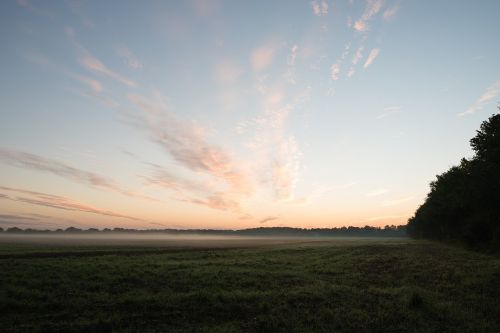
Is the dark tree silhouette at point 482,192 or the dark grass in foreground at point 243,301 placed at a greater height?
the dark tree silhouette at point 482,192

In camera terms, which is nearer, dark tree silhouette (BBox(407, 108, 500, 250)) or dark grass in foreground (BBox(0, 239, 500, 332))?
dark grass in foreground (BBox(0, 239, 500, 332))

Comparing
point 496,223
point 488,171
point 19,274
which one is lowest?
point 19,274

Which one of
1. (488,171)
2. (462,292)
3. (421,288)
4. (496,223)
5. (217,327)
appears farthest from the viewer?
(496,223)

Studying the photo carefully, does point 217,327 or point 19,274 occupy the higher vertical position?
point 19,274

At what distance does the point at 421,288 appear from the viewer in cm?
2205

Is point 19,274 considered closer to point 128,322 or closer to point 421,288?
point 128,322

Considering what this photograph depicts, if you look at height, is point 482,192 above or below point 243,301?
above

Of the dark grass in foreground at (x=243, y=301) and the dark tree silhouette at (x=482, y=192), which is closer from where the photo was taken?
the dark grass in foreground at (x=243, y=301)

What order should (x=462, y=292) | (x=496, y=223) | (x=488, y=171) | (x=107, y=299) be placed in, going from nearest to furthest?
1. (x=107, y=299)
2. (x=462, y=292)
3. (x=488, y=171)
4. (x=496, y=223)

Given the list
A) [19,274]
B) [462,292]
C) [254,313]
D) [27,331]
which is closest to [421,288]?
[462,292]

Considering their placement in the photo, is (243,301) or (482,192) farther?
(482,192)

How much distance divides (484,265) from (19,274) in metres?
40.6

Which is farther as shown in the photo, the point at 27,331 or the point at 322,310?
the point at 322,310

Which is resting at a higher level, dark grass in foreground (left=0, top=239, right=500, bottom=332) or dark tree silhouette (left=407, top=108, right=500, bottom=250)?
dark tree silhouette (left=407, top=108, right=500, bottom=250)
